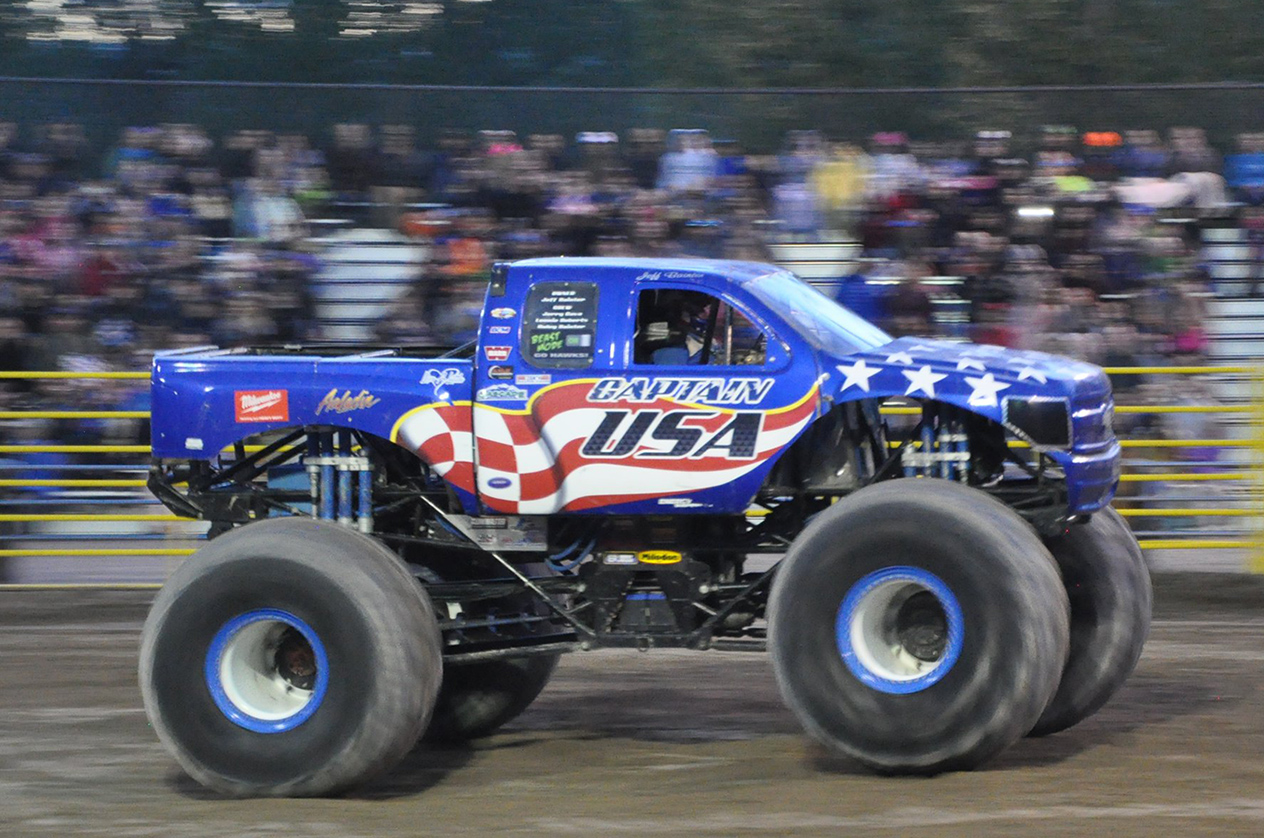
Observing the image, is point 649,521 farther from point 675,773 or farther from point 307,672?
point 307,672

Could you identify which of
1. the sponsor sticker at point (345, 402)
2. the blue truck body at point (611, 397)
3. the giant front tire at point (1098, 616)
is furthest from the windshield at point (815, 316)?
the sponsor sticker at point (345, 402)

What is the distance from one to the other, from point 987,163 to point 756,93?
1.78 m

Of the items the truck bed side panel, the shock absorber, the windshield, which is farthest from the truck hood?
the shock absorber

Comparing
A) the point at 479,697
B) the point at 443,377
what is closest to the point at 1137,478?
the point at 479,697

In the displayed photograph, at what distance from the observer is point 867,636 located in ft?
21.4

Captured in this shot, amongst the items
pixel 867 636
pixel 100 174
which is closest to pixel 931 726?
pixel 867 636

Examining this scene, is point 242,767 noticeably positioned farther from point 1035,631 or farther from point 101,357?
Result: point 101,357

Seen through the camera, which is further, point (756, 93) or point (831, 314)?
point (756, 93)

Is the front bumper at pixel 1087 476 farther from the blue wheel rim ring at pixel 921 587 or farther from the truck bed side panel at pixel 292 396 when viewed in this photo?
the truck bed side panel at pixel 292 396

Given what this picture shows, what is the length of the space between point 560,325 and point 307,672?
1658mm

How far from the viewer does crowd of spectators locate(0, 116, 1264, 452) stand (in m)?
12.4

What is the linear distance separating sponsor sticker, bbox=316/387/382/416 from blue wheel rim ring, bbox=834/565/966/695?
2.00 m

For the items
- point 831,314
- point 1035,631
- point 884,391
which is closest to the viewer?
point 1035,631

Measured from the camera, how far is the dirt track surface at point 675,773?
6098mm
